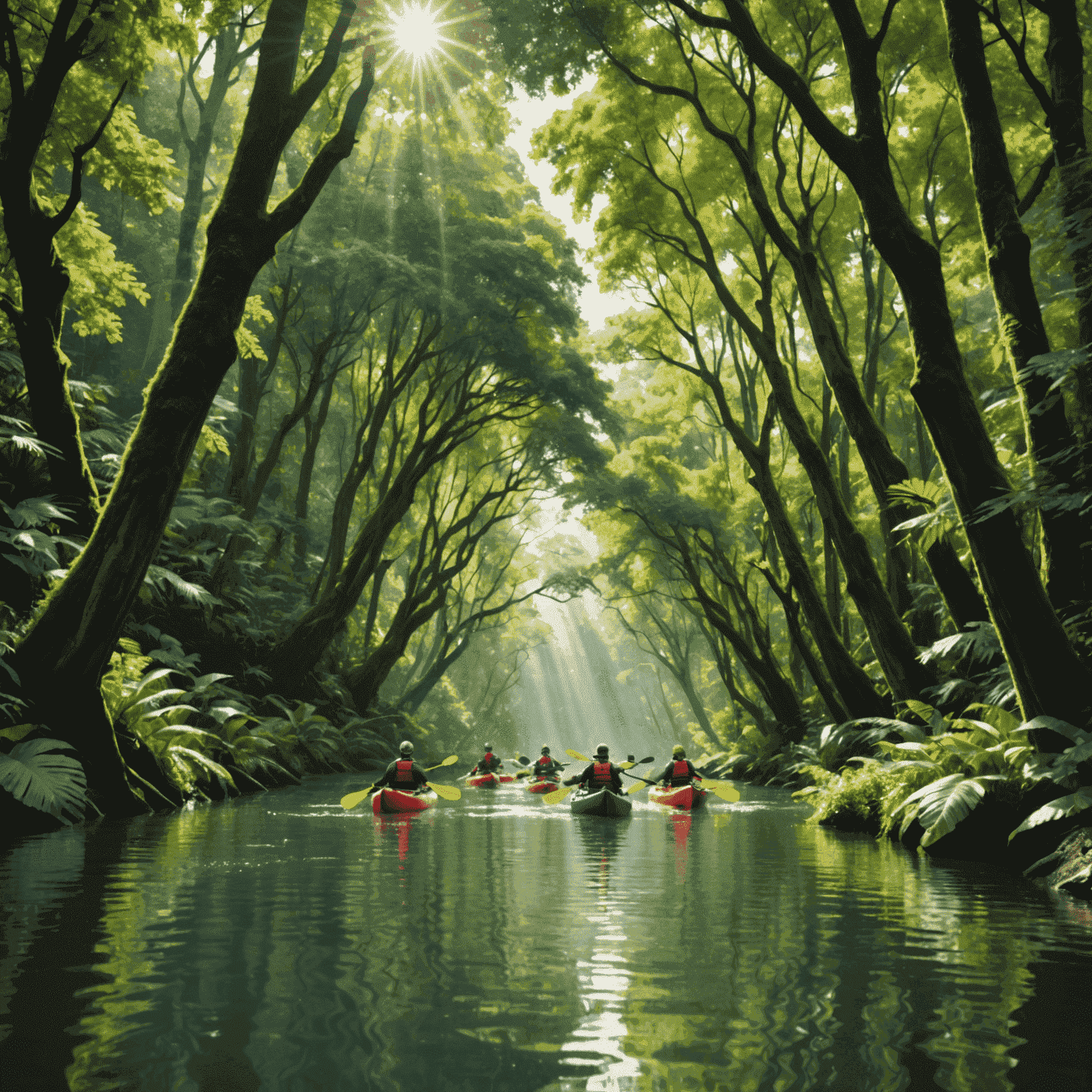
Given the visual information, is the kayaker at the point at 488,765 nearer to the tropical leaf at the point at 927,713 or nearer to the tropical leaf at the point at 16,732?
the tropical leaf at the point at 927,713

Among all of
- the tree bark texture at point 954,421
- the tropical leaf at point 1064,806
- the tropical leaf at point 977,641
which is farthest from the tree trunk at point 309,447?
the tropical leaf at point 1064,806

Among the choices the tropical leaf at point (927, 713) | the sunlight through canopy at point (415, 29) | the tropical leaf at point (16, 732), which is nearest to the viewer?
the tropical leaf at point (16, 732)

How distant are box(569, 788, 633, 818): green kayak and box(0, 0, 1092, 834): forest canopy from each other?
145 inches

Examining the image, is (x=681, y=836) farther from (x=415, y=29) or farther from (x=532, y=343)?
(x=532, y=343)

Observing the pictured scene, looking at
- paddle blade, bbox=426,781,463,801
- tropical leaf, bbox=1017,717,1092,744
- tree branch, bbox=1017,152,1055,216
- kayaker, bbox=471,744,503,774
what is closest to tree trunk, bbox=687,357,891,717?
tree branch, bbox=1017,152,1055,216

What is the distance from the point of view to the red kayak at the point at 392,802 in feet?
43.2

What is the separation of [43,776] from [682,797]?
10.1 m

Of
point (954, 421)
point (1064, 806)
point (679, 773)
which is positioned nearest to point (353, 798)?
point (679, 773)

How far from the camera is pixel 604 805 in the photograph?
1394cm

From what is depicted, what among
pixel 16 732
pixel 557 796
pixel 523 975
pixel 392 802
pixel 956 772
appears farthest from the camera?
pixel 557 796

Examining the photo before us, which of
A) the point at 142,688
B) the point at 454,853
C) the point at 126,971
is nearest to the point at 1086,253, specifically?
the point at 454,853

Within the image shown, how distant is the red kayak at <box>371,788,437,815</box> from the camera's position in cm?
1316

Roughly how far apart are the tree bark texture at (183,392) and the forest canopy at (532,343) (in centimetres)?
4

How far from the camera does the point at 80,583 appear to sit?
8867 millimetres
